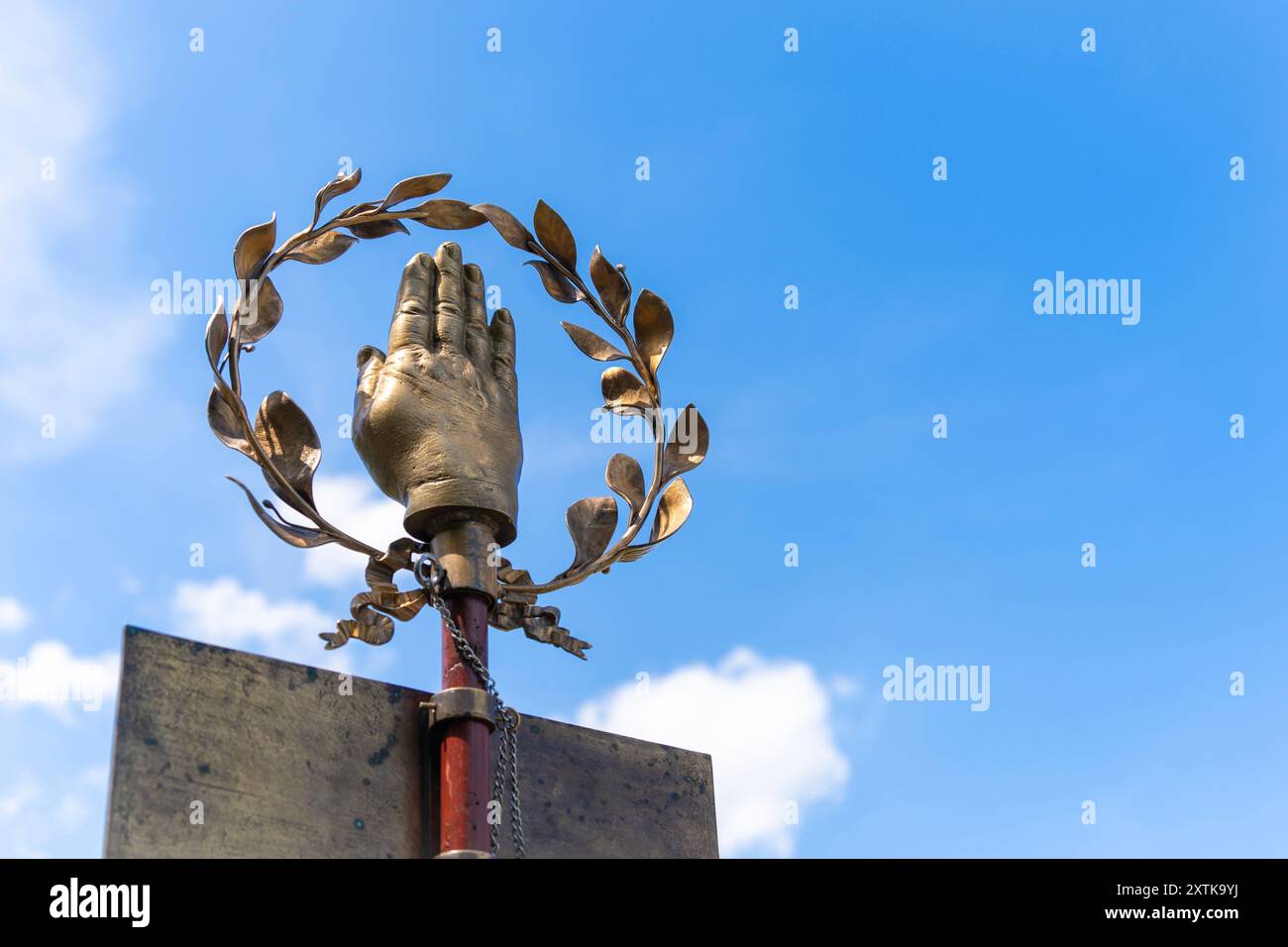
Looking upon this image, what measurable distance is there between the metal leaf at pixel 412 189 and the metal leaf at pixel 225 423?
796mm

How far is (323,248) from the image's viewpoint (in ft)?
15.5

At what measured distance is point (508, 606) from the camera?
4.45 metres

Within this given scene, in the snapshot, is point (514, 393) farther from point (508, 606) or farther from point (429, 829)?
point (429, 829)

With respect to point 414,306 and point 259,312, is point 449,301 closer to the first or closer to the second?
point 414,306

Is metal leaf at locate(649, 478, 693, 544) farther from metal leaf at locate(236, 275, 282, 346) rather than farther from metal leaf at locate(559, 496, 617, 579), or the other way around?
metal leaf at locate(236, 275, 282, 346)

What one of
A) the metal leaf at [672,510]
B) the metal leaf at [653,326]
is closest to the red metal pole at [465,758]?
the metal leaf at [672,510]

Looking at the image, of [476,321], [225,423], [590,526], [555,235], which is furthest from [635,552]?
[225,423]

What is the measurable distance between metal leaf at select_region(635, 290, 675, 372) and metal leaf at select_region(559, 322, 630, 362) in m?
0.08

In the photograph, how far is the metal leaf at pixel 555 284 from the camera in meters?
4.95

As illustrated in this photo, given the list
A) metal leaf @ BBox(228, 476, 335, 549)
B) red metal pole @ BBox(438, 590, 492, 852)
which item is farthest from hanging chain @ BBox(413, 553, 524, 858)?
metal leaf @ BBox(228, 476, 335, 549)

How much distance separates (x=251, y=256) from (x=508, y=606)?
121 cm
